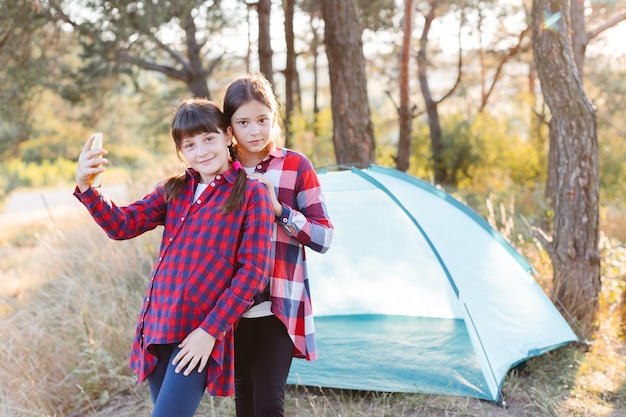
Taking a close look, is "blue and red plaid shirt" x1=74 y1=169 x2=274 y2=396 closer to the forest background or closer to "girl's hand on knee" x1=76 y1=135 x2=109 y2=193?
"girl's hand on knee" x1=76 y1=135 x2=109 y2=193

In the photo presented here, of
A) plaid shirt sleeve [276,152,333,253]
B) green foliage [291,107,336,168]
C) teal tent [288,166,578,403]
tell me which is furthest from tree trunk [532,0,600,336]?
green foliage [291,107,336,168]

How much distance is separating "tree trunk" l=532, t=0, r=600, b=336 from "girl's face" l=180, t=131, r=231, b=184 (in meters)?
2.54

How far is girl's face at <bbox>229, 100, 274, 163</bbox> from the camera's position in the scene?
1.90 m

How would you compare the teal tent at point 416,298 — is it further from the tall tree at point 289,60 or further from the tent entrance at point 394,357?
the tall tree at point 289,60

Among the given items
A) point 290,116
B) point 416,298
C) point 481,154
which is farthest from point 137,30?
point 481,154

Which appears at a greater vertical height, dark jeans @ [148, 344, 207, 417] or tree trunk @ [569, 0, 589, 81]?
tree trunk @ [569, 0, 589, 81]

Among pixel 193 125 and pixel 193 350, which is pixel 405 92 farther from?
pixel 193 350

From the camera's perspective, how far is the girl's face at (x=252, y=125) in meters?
1.90

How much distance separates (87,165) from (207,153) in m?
0.33

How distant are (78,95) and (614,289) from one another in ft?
21.4

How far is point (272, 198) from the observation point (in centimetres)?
183

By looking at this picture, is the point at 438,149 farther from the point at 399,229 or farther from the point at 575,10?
the point at 399,229

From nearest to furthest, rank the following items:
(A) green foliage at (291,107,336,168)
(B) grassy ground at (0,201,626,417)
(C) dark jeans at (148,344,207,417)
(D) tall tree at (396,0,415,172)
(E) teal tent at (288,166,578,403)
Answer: (C) dark jeans at (148,344,207,417) < (B) grassy ground at (0,201,626,417) < (E) teal tent at (288,166,578,403) < (D) tall tree at (396,0,415,172) < (A) green foliage at (291,107,336,168)

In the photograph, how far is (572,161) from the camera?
3.69 m
